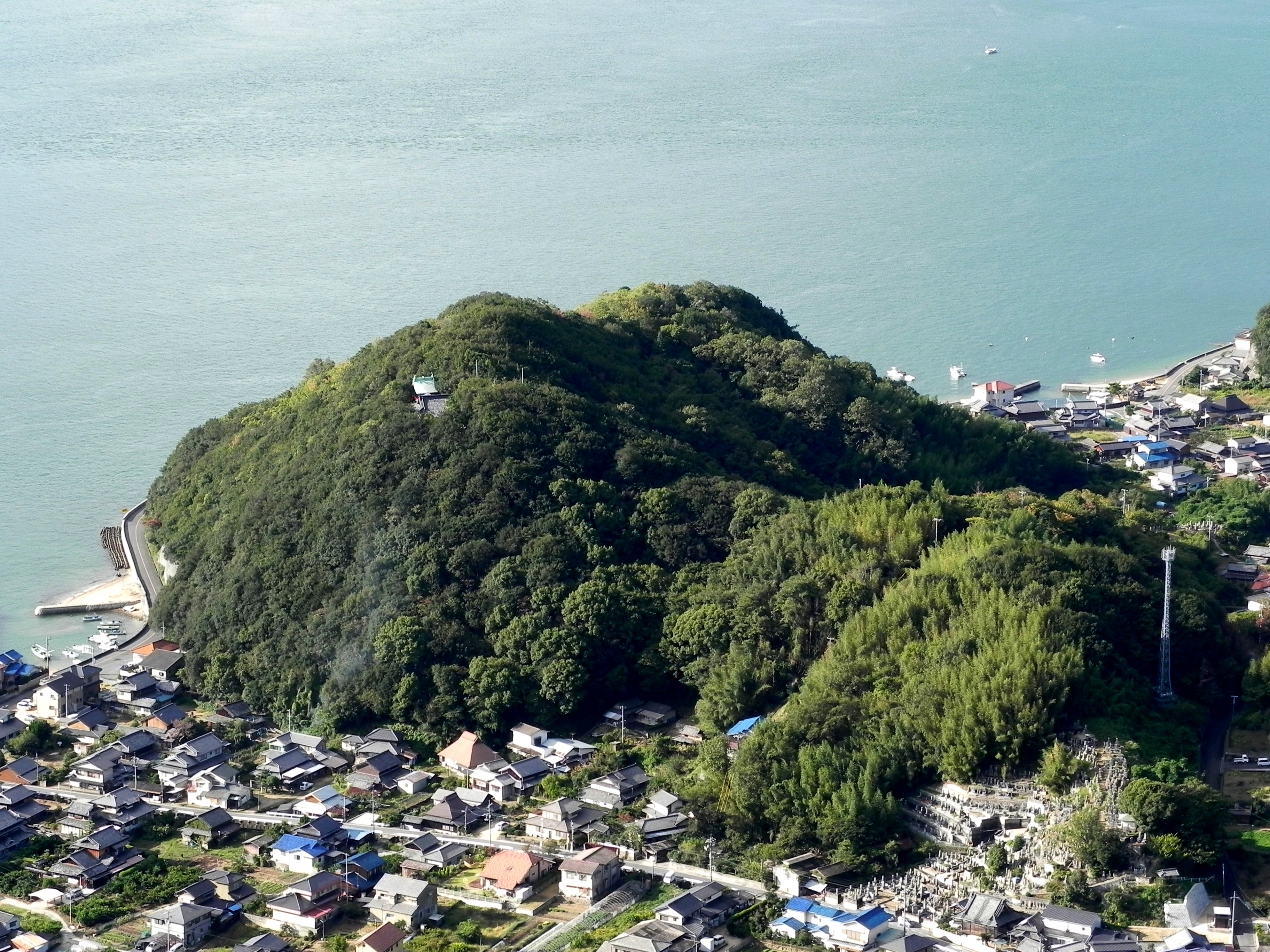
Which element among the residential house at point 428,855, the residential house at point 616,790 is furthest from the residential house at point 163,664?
the residential house at point 616,790

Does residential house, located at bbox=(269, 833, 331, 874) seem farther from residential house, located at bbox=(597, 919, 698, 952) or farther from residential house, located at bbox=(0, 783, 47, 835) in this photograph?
residential house, located at bbox=(597, 919, 698, 952)

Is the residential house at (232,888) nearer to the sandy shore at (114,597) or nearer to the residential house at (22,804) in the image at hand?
the residential house at (22,804)

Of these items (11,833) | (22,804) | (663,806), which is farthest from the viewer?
(22,804)

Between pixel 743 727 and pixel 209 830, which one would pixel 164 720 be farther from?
pixel 743 727

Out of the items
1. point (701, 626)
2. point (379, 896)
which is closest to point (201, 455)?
point (701, 626)

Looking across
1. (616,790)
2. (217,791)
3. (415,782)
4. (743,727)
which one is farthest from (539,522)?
(217,791)

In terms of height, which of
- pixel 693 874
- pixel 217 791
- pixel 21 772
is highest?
pixel 21 772

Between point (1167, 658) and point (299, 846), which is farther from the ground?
point (1167, 658)
